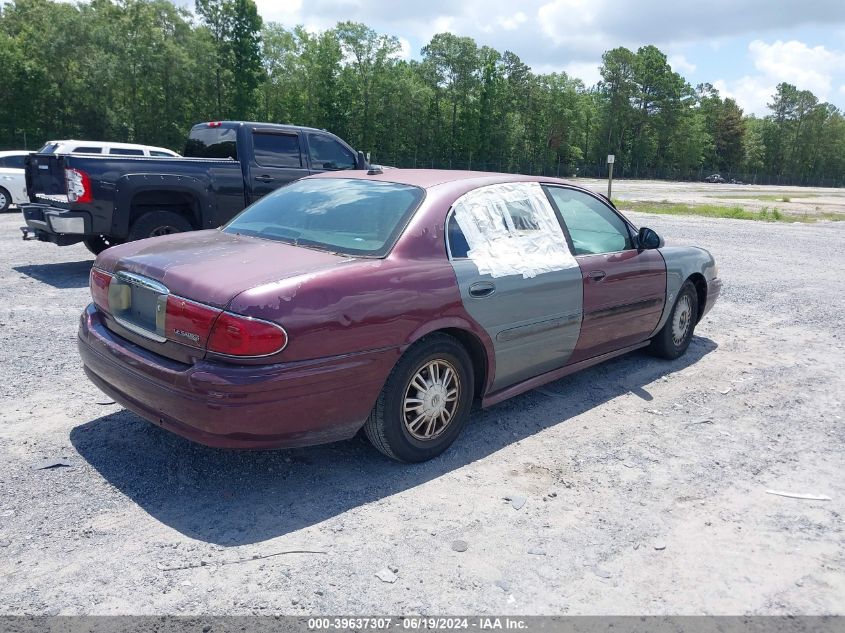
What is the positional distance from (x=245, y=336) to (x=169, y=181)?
619 cm

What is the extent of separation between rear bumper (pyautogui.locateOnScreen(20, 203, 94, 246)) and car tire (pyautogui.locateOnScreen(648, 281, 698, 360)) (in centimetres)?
659

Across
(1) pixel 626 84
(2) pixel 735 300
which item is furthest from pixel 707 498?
(1) pixel 626 84

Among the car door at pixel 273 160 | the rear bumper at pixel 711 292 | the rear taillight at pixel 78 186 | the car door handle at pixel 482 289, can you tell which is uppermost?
the car door at pixel 273 160

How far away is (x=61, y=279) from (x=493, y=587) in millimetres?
7722

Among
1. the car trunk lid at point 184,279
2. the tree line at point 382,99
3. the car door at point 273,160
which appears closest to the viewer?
the car trunk lid at point 184,279

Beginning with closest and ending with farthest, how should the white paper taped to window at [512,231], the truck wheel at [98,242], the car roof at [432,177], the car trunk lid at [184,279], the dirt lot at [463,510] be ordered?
the dirt lot at [463,510] → the car trunk lid at [184,279] → the white paper taped to window at [512,231] → the car roof at [432,177] → the truck wheel at [98,242]

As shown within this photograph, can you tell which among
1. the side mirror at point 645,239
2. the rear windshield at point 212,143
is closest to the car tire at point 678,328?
the side mirror at point 645,239

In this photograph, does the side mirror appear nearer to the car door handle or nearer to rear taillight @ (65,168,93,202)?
the car door handle

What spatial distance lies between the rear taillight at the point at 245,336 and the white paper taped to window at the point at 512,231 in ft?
4.54

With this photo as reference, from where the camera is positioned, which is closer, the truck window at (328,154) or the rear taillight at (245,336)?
the rear taillight at (245,336)

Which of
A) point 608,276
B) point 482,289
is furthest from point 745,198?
point 482,289

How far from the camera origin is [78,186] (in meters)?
7.98

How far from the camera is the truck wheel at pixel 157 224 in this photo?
8320mm

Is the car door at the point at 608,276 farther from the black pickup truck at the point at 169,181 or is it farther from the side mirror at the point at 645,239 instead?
the black pickup truck at the point at 169,181
